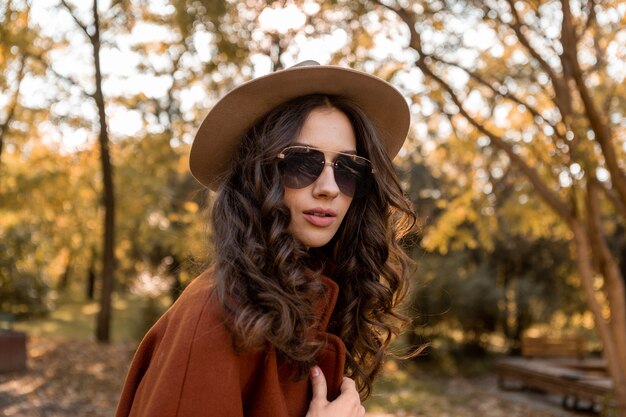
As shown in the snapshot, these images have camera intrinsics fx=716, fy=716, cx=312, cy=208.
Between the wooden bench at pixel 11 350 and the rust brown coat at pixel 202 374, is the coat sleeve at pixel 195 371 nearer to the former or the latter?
the rust brown coat at pixel 202 374

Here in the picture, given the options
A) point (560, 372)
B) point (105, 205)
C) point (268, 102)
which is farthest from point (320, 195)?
point (105, 205)

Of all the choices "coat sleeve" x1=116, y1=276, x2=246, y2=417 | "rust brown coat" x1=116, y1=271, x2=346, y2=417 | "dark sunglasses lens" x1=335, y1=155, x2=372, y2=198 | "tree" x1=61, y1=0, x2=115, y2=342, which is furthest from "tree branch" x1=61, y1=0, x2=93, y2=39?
"coat sleeve" x1=116, y1=276, x2=246, y2=417

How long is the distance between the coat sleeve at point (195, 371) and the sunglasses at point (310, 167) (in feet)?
1.30

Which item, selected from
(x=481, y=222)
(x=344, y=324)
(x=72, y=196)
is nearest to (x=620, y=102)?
(x=481, y=222)

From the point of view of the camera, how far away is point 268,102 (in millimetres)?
1852

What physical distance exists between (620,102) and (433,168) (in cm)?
765

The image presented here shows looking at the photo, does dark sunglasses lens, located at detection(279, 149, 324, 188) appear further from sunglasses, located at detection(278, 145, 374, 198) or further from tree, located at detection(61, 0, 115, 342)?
tree, located at detection(61, 0, 115, 342)

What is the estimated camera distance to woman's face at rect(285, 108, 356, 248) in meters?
1.75

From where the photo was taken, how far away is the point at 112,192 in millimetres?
14367

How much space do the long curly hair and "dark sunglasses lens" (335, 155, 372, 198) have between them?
72 mm

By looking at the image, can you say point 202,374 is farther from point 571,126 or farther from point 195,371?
point 571,126

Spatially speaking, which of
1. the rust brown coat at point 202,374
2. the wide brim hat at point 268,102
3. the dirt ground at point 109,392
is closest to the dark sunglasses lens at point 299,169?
the wide brim hat at point 268,102

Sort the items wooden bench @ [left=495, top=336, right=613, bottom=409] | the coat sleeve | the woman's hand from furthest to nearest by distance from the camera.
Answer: wooden bench @ [left=495, top=336, right=613, bottom=409] → the woman's hand → the coat sleeve

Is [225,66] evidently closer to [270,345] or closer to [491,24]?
[491,24]
